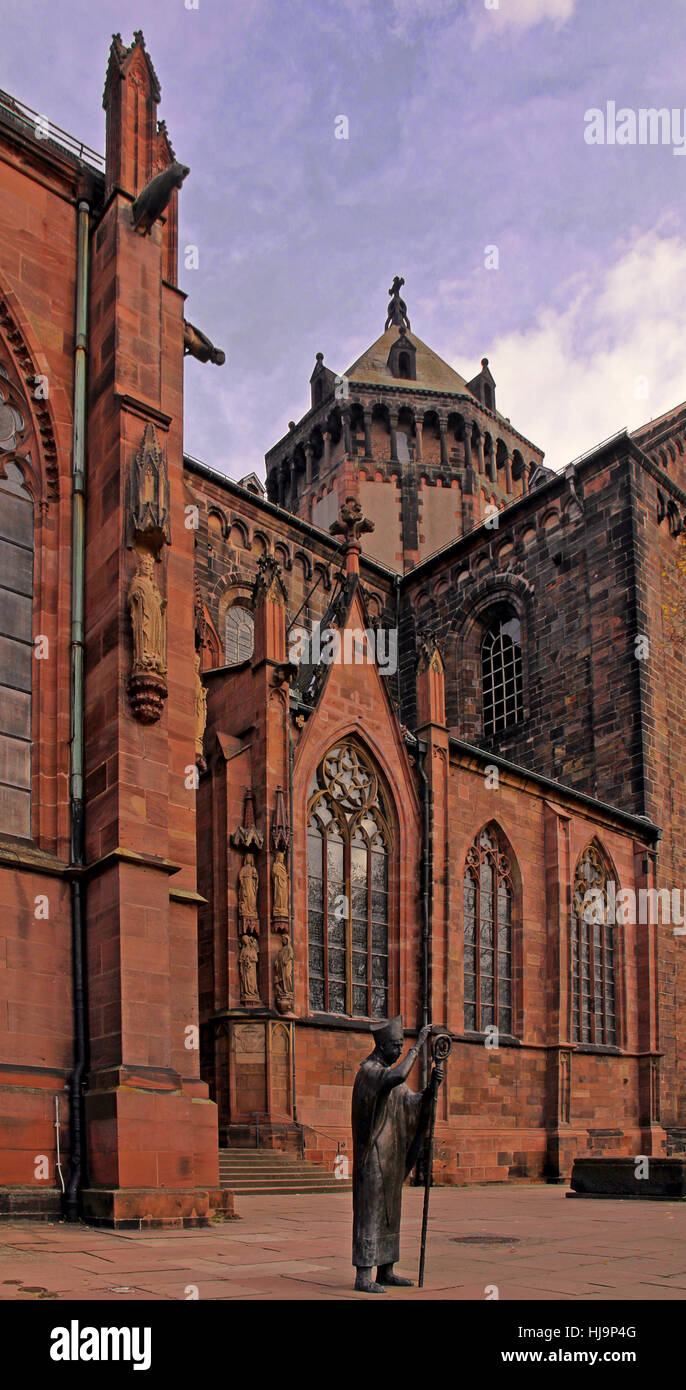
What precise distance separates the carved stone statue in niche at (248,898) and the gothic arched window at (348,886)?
194cm

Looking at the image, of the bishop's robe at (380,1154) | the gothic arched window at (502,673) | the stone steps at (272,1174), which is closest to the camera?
the bishop's robe at (380,1154)

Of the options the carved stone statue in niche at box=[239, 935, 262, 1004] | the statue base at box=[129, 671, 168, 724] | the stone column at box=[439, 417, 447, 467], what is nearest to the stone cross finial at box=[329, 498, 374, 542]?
the carved stone statue in niche at box=[239, 935, 262, 1004]

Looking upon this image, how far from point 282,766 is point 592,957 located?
10604 mm

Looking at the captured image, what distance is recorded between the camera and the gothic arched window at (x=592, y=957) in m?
26.6

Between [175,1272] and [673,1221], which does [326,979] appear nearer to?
[673,1221]

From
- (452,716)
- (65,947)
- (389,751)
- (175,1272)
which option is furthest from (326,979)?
(452,716)

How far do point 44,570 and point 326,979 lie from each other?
9.31 meters

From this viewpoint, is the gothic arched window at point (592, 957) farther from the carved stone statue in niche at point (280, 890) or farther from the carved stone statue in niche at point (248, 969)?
the carved stone statue in niche at point (248, 969)

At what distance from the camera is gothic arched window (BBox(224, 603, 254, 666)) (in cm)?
3025

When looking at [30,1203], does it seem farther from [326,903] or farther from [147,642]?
[326,903]

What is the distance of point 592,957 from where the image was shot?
89.1 feet

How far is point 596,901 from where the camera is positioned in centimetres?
2791

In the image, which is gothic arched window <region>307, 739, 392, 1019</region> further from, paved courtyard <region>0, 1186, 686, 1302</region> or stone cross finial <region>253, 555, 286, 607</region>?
paved courtyard <region>0, 1186, 686, 1302</region>

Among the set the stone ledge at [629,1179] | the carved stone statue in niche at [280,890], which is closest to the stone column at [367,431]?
the carved stone statue in niche at [280,890]
